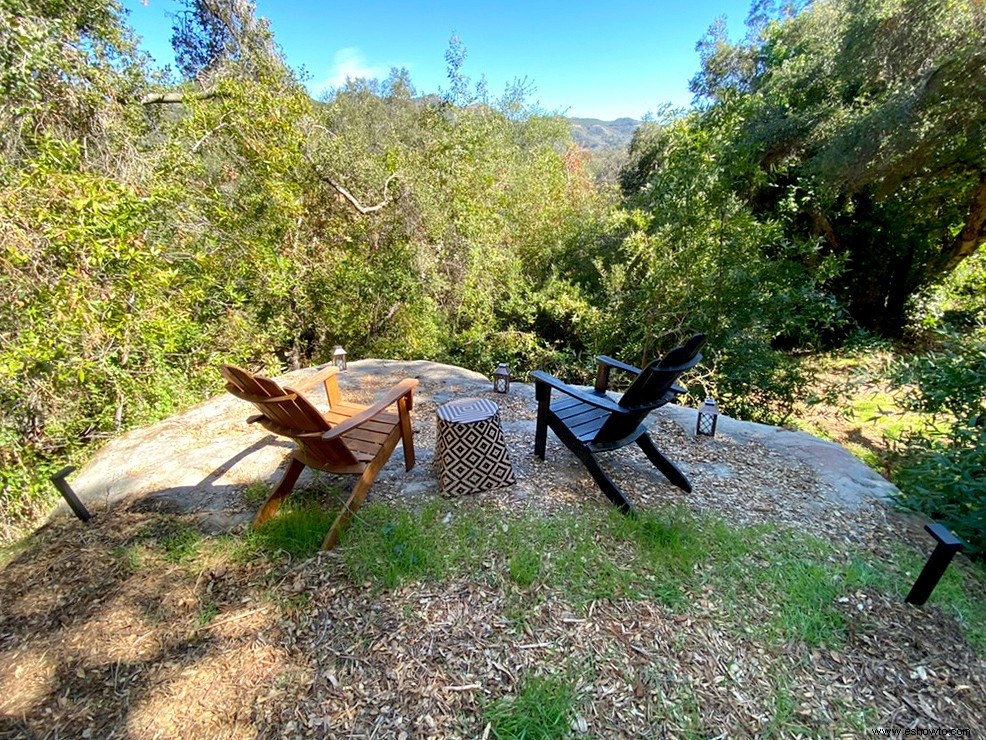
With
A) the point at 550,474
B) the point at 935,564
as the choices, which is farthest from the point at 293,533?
the point at 935,564

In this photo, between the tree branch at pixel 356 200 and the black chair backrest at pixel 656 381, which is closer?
the black chair backrest at pixel 656 381

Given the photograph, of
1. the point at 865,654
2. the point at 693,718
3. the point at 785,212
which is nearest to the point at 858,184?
the point at 785,212

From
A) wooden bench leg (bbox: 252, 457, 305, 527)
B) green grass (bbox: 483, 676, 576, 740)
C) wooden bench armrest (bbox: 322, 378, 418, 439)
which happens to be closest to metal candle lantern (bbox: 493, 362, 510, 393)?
wooden bench armrest (bbox: 322, 378, 418, 439)

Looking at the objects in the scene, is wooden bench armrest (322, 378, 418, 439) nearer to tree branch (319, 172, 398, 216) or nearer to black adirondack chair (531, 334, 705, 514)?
black adirondack chair (531, 334, 705, 514)

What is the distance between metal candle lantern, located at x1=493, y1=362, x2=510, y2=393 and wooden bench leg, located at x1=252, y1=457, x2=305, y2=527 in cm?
210

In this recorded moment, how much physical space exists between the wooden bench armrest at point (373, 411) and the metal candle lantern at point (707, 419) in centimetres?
221

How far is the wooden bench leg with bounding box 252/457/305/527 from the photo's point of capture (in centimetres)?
223

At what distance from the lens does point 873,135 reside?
5.67 meters

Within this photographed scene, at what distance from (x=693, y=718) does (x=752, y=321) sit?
4292mm

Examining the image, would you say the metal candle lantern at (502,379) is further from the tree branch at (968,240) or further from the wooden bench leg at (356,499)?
the tree branch at (968,240)

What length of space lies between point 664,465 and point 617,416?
1.84 feet

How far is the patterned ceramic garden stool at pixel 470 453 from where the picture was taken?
243 cm

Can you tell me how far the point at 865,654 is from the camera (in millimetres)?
1587

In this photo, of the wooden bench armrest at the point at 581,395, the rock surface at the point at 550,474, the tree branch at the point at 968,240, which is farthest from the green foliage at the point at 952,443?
the tree branch at the point at 968,240
